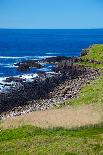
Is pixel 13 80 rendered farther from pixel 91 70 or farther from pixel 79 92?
pixel 79 92

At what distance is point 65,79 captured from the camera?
4564 inches

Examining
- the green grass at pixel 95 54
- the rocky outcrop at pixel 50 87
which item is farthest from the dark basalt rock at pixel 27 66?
the green grass at pixel 95 54

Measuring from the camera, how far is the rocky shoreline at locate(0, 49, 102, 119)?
3140 inches

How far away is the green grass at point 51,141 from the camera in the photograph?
1737 inches

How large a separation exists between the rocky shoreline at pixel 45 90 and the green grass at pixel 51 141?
19559mm

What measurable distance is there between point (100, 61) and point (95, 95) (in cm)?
6432

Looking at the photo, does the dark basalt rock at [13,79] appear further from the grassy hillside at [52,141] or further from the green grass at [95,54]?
the grassy hillside at [52,141]

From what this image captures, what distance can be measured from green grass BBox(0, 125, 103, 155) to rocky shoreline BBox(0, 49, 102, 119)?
64.2ft

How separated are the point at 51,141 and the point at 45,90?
51.7m

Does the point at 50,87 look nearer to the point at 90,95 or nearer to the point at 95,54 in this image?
the point at 90,95

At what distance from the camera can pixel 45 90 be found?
99.1m

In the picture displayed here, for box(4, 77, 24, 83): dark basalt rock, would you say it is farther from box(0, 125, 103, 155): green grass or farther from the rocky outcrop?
box(0, 125, 103, 155): green grass

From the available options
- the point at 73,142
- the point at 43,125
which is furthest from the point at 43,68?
the point at 73,142

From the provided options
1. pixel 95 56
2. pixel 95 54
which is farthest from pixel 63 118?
pixel 95 54
